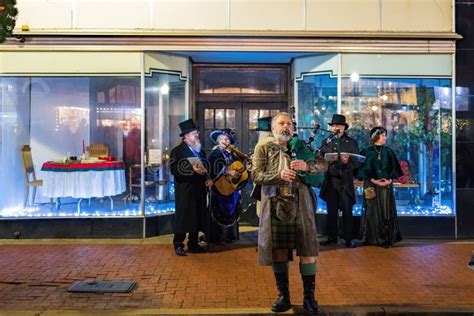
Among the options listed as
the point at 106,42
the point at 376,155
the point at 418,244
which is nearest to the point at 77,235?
the point at 106,42

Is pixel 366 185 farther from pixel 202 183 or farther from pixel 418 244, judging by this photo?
pixel 202 183

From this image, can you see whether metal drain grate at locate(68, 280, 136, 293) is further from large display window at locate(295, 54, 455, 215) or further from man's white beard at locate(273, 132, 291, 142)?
large display window at locate(295, 54, 455, 215)

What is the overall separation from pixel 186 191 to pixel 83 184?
2.47 metres

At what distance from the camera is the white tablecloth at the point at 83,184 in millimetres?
9438

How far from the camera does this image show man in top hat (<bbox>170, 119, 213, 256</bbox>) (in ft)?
26.2

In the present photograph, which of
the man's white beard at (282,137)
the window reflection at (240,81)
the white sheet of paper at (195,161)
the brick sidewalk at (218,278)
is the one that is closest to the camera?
the man's white beard at (282,137)

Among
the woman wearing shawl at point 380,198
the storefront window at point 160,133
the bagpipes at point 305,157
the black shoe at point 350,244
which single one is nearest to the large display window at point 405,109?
the woman wearing shawl at point 380,198

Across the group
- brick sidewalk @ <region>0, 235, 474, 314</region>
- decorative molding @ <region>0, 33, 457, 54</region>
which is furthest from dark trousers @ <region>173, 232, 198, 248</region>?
decorative molding @ <region>0, 33, 457, 54</region>

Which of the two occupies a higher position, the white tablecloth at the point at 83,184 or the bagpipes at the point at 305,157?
the bagpipes at the point at 305,157

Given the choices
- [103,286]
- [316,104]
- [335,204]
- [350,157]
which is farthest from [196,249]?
[316,104]

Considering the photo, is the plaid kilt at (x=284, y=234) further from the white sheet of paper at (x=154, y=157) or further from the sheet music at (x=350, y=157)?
the white sheet of paper at (x=154, y=157)

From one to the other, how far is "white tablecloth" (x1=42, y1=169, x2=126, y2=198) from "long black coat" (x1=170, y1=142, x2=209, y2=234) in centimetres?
184

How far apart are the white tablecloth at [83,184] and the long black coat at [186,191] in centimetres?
184

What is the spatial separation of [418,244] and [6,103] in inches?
311
